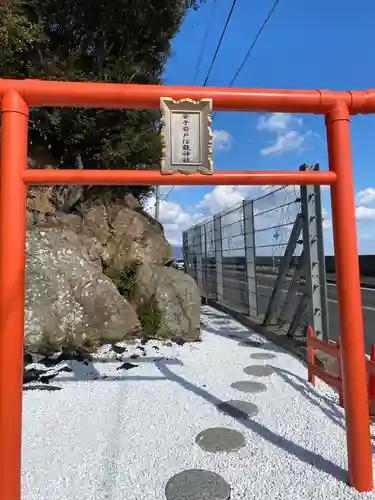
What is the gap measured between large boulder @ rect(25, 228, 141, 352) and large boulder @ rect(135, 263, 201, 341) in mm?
463

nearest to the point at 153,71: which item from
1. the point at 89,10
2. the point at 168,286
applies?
the point at 89,10

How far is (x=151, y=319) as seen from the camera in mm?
6203

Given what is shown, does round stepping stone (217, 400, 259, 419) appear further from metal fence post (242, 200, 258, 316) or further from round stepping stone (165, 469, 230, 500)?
metal fence post (242, 200, 258, 316)

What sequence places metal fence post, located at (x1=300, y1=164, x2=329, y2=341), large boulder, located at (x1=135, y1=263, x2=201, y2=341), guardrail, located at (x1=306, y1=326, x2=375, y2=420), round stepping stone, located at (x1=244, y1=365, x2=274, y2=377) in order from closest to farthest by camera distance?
guardrail, located at (x1=306, y1=326, x2=375, y2=420)
round stepping stone, located at (x1=244, y1=365, x2=274, y2=377)
metal fence post, located at (x1=300, y1=164, x2=329, y2=341)
large boulder, located at (x1=135, y1=263, x2=201, y2=341)

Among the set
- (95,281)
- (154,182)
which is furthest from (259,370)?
(154,182)

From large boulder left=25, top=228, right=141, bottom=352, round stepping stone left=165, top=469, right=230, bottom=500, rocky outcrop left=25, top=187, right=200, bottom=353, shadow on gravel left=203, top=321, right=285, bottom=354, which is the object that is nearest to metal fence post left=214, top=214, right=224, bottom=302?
rocky outcrop left=25, top=187, right=200, bottom=353

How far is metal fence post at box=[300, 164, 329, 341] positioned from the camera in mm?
4828

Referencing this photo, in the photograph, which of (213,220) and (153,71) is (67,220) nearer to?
(213,220)

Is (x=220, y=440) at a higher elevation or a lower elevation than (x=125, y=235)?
lower

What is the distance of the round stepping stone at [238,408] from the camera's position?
11.1ft

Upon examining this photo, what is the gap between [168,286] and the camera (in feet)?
21.4

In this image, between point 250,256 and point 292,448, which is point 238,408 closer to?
point 292,448

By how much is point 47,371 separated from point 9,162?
10.3ft

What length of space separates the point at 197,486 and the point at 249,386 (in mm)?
1927
